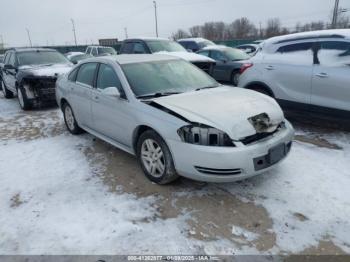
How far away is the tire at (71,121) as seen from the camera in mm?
6053

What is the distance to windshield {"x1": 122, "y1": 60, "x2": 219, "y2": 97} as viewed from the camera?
4324mm

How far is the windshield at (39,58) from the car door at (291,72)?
657cm

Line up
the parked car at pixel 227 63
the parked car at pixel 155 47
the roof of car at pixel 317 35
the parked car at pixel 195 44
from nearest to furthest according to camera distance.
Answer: the roof of car at pixel 317 35, the parked car at pixel 155 47, the parked car at pixel 227 63, the parked car at pixel 195 44

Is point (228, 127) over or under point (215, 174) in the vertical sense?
over

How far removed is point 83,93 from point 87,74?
35cm

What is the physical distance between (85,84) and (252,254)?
386 centimetres

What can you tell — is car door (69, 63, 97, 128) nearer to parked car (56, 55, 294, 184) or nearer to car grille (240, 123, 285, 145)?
parked car (56, 55, 294, 184)

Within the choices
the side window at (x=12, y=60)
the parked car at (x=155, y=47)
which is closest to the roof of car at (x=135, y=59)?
the parked car at (x=155, y=47)

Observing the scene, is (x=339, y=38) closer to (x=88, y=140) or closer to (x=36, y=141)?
(x=88, y=140)

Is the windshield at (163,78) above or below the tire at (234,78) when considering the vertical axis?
above

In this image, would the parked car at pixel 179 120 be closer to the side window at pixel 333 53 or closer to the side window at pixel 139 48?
the side window at pixel 333 53

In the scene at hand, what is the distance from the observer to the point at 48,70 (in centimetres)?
882

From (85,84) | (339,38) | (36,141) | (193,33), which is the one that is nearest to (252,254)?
(85,84)

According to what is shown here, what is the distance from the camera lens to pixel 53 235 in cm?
311
